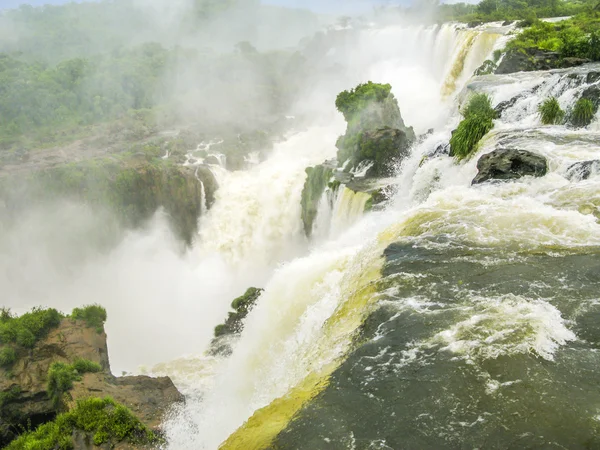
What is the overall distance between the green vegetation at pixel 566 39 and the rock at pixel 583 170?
13.3 meters

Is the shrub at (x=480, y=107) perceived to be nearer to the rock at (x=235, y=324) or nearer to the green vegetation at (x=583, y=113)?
the green vegetation at (x=583, y=113)

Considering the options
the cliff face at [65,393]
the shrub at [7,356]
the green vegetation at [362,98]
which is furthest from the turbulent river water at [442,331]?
the green vegetation at [362,98]

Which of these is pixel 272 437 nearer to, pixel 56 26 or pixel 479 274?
pixel 479 274

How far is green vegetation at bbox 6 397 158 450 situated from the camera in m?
8.66

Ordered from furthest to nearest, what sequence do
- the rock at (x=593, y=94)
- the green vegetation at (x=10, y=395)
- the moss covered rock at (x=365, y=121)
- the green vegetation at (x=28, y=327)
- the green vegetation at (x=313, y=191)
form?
the green vegetation at (x=313, y=191), the moss covered rock at (x=365, y=121), the rock at (x=593, y=94), the green vegetation at (x=28, y=327), the green vegetation at (x=10, y=395)

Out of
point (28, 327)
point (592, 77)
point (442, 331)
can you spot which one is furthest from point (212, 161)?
point (442, 331)

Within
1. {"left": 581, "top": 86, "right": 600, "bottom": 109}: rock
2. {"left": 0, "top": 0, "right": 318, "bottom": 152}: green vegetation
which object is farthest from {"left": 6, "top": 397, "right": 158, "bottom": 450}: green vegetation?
{"left": 0, "top": 0, "right": 318, "bottom": 152}: green vegetation

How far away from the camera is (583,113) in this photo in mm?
15164

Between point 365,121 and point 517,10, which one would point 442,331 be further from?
point 517,10

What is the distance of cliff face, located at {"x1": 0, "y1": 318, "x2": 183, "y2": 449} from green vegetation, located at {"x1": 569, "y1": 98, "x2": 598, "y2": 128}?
1601 cm

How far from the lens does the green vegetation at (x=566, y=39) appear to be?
21.5 m

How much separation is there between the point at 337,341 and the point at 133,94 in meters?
54.7

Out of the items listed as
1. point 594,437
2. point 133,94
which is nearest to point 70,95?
point 133,94

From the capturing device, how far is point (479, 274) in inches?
331
